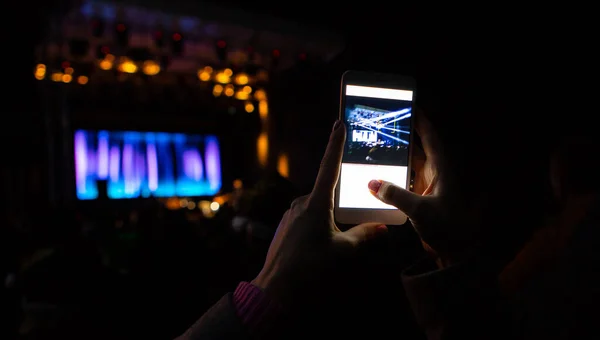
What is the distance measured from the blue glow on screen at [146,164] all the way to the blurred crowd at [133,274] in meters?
2.64

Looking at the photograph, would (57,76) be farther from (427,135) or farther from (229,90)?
(427,135)

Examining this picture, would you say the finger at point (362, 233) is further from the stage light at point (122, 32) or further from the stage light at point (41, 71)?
the stage light at point (41, 71)

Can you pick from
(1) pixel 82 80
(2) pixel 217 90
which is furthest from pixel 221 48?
(1) pixel 82 80

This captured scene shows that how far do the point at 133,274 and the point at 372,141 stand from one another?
77.6 inches

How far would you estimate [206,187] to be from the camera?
654 centimetres

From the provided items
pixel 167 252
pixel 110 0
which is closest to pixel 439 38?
pixel 167 252

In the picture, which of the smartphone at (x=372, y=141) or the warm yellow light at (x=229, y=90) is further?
the warm yellow light at (x=229, y=90)

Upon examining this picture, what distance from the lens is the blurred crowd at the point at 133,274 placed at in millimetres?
1454

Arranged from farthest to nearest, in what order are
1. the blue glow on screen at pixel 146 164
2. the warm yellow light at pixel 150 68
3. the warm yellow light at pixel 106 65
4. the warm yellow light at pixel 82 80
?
the blue glow on screen at pixel 146 164
the warm yellow light at pixel 82 80
the warm yellow light at pixel 106 65
the warm yellow light at pixel 150 68

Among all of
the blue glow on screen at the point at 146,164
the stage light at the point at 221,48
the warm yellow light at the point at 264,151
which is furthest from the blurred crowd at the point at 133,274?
the blue glow on screen at the point at 146,164

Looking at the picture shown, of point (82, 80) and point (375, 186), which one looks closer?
point (375, 186)

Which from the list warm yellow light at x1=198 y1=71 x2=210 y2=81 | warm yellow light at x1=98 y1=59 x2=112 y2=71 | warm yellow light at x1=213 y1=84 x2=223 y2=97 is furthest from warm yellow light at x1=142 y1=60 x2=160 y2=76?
warm yellow light at x1=213 y1=84 x2=223 y2=97

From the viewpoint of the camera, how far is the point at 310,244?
0.71 m

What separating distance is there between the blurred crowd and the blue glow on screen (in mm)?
2639
